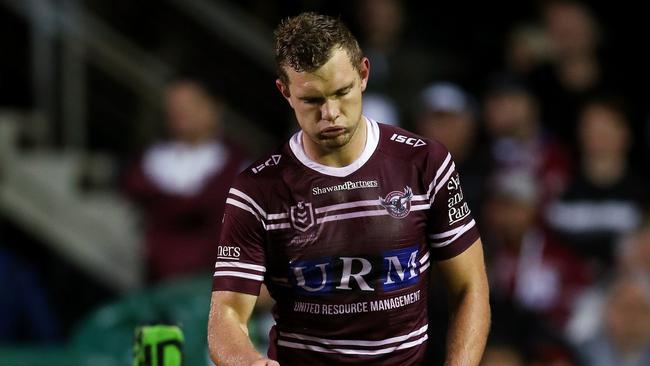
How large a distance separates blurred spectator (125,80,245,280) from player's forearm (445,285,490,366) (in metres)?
3.76

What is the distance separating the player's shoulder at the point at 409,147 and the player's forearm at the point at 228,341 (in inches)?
31.6

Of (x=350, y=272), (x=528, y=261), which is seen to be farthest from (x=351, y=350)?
(x=528, y=261)

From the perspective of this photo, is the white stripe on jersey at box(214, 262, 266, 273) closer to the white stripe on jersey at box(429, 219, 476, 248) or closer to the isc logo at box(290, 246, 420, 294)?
the isc logo at box(290, 246, 420, 294)

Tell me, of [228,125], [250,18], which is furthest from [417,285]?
[250,18]

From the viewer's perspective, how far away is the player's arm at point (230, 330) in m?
4.62

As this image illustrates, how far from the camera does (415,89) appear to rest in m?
9.64

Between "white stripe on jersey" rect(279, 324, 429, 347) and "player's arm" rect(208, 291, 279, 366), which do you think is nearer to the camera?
"player's arm" rect(208, 291, 279, 366)

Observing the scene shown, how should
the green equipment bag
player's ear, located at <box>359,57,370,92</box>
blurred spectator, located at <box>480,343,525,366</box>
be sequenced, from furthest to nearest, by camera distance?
blurred spectator, located at <box>480,343,525,366</box> < the green equipment bag < player's ear, located at <box>359,57,370,92</box>

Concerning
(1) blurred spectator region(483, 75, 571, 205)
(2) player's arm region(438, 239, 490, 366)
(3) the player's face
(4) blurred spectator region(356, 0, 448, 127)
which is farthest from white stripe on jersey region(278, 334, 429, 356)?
(4) blurred spectator region(356, 0, 448, 127)

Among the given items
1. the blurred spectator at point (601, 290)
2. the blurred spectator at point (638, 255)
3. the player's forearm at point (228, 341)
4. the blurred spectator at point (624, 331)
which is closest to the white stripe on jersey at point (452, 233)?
the player's forearm at point (228, 341)

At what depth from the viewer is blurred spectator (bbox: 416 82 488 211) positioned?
27.8 ft

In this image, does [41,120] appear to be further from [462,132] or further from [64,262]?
[462,132]

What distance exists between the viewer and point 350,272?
474 cm

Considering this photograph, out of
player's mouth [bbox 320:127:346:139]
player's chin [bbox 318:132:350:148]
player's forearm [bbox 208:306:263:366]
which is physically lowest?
player's forearm [bbox 208:306:263:366]
